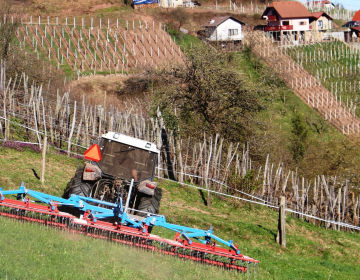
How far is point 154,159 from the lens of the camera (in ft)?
46.6

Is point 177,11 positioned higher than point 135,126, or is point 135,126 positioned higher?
point 177,11

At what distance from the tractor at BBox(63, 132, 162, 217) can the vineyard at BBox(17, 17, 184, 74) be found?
32.5 meters

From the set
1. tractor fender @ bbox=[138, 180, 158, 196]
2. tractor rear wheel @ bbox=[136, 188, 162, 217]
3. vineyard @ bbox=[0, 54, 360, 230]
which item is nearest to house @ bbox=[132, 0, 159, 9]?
vineyard @ bbox=[0, 54, 360, 230]

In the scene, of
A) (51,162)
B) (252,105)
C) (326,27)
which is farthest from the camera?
(326,27)

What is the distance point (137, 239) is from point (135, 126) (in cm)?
1160

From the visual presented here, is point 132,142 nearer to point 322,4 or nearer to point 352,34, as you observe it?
point 352,34

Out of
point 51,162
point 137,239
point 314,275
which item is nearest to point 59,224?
point 137,239

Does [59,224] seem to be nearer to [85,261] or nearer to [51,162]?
[85,261]

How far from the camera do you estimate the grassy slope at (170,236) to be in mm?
9170

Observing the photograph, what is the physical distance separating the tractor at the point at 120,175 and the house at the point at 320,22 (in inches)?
2668

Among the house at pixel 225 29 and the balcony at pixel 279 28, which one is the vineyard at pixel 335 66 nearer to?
the balcony at pixel 279 28

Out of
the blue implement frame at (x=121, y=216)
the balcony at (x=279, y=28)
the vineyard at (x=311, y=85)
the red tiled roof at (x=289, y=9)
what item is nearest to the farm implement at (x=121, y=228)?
the blue implement frame at (x=121, y=216)

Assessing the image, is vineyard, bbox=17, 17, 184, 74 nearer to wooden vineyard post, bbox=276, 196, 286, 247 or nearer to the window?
the window

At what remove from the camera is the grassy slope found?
917cm
